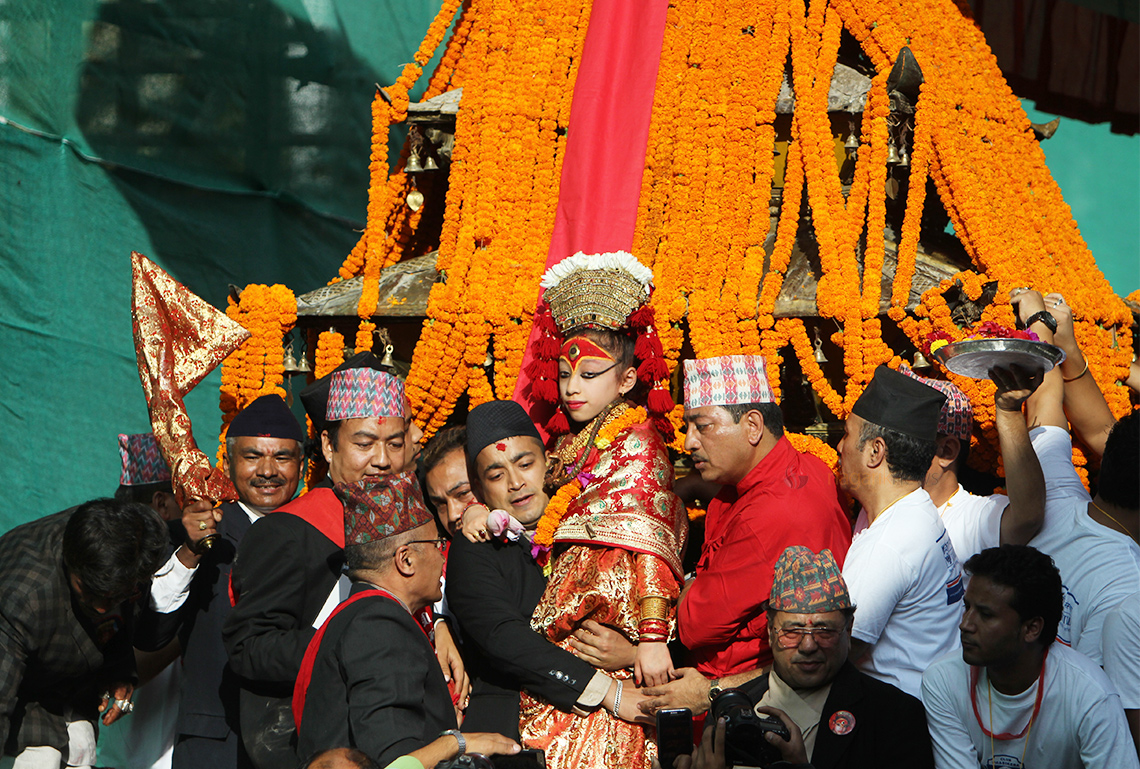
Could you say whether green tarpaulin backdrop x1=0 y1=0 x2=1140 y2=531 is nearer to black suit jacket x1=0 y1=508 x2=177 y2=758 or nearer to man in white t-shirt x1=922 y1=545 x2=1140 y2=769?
black suit jacket x1=0 y1=508 x2=177 y2=758

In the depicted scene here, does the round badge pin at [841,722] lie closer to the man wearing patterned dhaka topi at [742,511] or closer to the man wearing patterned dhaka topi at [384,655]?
the man wearing patterned dhaka topi at [742,511]

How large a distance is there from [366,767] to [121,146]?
5580 mm

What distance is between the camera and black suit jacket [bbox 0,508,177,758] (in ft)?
11.7

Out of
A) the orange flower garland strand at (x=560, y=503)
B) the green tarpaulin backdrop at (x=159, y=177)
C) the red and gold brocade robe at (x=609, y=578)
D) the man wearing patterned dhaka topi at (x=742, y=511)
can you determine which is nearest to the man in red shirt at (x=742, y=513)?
the man wearing patterned dhaka topi at (x=742, y=511)

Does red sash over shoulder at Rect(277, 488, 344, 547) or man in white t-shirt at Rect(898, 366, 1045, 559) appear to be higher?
man in white t-shirt at Rect(898, 366, 1045, 559)

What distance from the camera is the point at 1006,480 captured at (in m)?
3.50

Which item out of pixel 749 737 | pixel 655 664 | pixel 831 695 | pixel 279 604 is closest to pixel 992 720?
pixel 831 695

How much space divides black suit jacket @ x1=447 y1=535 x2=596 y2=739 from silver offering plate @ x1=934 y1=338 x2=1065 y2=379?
1.62 m

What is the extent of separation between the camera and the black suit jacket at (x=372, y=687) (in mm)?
2713

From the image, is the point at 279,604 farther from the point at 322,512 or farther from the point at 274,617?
the point at 322,512

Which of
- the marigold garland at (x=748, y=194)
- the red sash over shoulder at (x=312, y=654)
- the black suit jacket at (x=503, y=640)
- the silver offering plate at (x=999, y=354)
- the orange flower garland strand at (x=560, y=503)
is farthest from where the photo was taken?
the marigold garland at (x=748, y=194)

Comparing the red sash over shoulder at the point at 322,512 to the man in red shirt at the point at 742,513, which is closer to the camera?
the man in red shirt at the point at 742,513

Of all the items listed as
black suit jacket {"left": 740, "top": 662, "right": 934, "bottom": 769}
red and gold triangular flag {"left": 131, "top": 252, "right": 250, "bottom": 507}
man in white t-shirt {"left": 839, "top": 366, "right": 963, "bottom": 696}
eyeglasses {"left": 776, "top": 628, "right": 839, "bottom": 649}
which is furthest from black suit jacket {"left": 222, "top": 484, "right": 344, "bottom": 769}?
man in white t-shirt {"left": 839, "top": 366, "right": 963, "bottom": 696}

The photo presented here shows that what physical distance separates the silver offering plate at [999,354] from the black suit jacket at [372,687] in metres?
1.97
